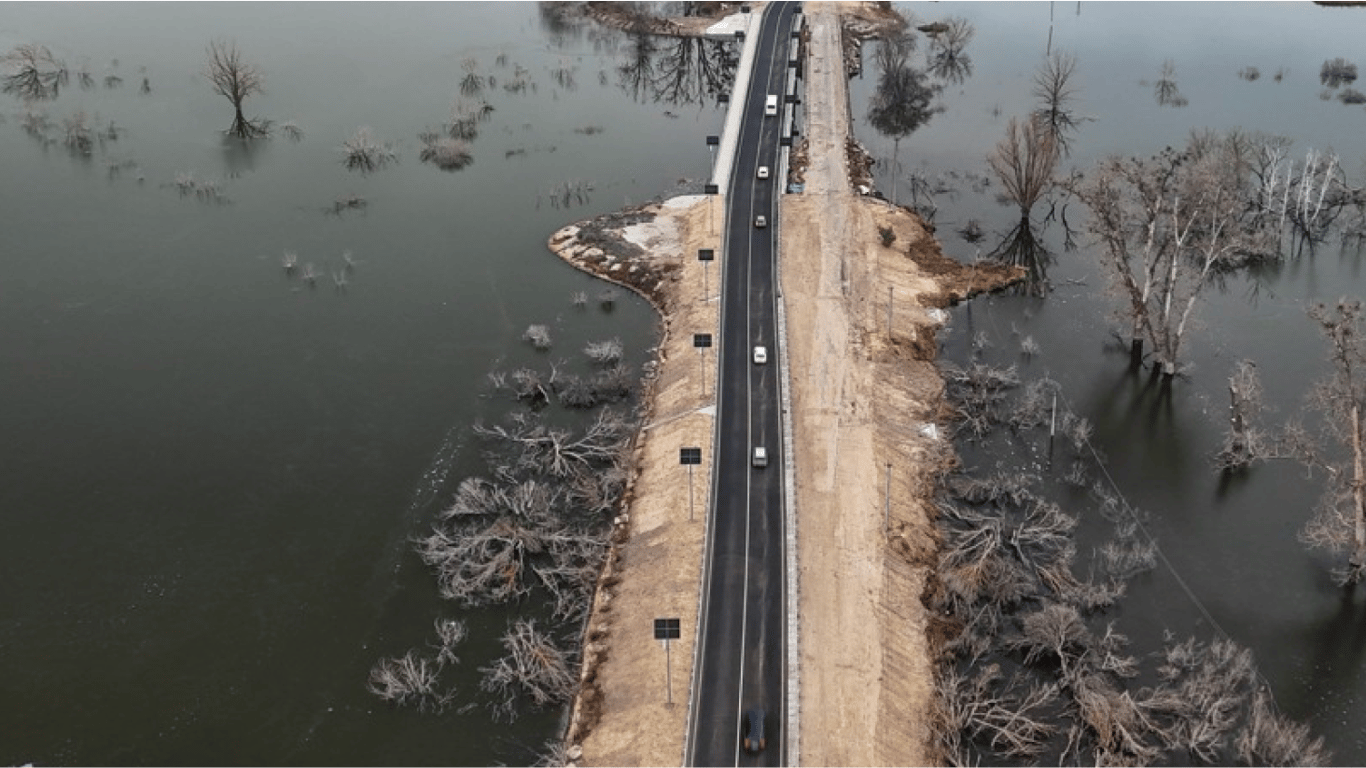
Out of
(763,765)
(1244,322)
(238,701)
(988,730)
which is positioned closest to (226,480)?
(238,701)

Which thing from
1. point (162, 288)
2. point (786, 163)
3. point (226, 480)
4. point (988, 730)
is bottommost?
point (988, 730)

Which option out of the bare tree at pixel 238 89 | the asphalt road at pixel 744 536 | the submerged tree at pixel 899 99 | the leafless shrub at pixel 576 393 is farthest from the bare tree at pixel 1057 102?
the bare tree at pixel 238 89

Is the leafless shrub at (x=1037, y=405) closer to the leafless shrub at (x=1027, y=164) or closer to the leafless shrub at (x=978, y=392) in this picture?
the leafless shrub at (x=978, y=392)

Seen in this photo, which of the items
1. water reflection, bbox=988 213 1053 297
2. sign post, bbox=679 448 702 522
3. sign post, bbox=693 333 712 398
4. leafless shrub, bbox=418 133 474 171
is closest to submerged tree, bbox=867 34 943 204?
water reflection, bbox=988 213 1053 297

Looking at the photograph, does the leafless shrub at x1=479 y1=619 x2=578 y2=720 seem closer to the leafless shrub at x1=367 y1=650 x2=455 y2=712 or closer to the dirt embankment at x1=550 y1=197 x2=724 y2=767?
the dirt embankment at x1=550 y1=197 x2=724 y2=767

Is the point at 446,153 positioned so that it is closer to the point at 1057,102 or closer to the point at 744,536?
the point at 744,536

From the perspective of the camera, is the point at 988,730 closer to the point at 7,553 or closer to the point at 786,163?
the point at 7,553

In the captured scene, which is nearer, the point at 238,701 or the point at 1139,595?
the point at 238,701

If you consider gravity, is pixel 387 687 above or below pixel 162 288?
below
